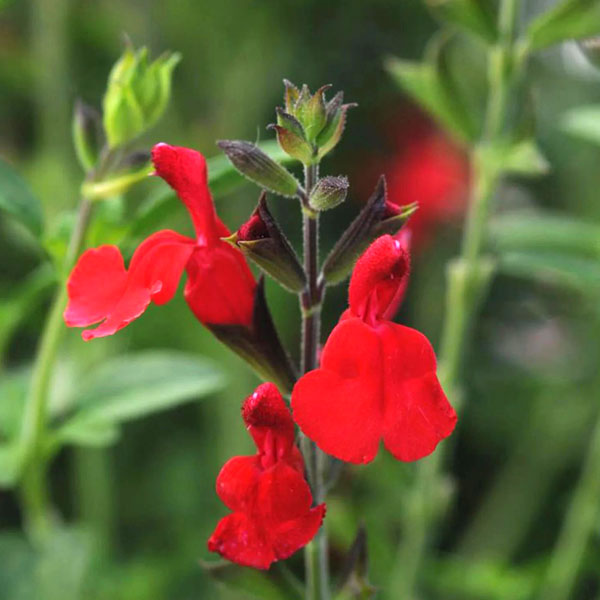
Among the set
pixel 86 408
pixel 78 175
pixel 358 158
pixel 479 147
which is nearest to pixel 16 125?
pixel 78 175

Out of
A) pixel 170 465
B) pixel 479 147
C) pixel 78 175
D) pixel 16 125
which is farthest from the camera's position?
pixel 16 125

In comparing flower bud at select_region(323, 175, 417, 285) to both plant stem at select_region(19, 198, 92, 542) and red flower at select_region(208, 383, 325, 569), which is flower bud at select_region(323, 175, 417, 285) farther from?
plant stem at select_region(19, 198, 92, 542)

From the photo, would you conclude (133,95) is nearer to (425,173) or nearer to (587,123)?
(587,123)

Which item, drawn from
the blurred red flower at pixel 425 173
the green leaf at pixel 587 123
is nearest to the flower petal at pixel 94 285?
the green leaf at pixel 587 123

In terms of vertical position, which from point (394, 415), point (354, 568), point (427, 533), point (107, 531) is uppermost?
point (394, 415)

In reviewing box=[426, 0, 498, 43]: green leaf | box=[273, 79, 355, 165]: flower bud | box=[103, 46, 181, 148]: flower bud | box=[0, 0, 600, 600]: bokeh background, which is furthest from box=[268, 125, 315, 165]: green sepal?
box=[0, 0, 600, 600]: bokeh background

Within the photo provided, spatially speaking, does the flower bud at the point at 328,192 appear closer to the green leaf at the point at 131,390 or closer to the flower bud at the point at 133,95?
the flower bud at the point at 133,95

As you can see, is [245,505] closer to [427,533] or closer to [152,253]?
[152,253]
